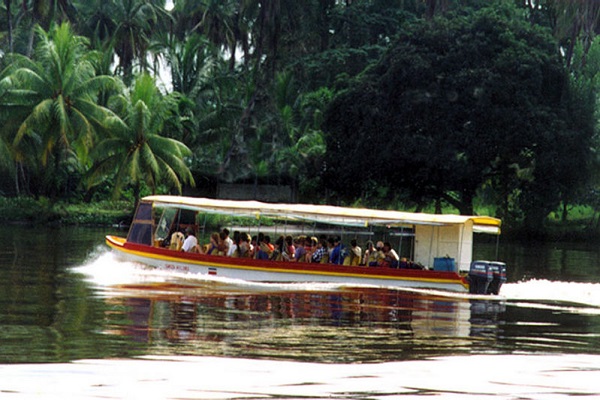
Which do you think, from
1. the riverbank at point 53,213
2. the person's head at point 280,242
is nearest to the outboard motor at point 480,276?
the person's head at point 280,242

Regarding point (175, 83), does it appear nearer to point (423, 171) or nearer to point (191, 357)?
point (423, 171)

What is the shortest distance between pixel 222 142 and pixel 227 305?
38.3 metres

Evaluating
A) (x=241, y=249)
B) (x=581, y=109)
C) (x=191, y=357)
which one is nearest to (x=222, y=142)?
(x=581, y=109)

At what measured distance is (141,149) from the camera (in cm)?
4859

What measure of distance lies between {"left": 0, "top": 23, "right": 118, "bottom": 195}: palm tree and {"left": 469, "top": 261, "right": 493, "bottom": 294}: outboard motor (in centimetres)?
2893

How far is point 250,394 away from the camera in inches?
443

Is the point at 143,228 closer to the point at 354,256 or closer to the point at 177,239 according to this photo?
the point at 177,239

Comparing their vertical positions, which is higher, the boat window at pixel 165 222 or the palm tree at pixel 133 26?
→ the palm tree at pixel 133 26

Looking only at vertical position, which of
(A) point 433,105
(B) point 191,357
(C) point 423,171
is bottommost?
(B) point 191,357

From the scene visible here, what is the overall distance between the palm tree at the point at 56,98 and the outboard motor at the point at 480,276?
94.9 feet

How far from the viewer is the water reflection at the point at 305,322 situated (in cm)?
1486

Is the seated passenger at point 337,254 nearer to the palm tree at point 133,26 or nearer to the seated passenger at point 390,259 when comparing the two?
the seated passenger at point 390,259

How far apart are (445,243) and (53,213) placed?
103 feet

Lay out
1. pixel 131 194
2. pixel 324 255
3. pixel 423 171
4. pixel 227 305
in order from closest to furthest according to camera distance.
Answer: pixel 227 305, pixel 324 255, pixel 423 171, pixel 131 194
